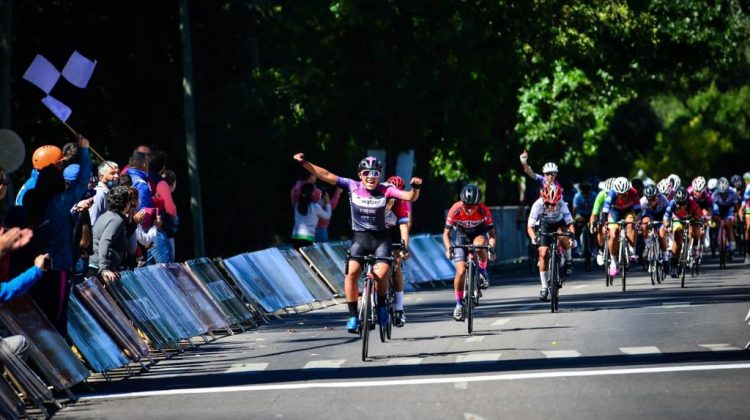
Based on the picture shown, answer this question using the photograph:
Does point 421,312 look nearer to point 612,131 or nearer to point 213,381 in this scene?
point 213,381

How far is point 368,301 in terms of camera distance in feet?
51.5

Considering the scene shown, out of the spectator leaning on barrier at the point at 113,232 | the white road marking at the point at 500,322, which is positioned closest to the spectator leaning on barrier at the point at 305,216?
the white road marking at the point at 500,322

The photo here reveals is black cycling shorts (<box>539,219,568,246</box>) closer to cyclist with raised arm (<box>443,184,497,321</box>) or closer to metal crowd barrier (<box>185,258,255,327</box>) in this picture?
cyclist with raised arm (<box>443,184,497,321</box>)

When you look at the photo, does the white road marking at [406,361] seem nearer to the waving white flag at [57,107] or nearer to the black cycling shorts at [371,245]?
the black cycling shorts at [371,245]

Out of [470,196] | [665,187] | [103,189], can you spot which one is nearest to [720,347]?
[470,196]

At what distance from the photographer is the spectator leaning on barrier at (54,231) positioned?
13.3 meters

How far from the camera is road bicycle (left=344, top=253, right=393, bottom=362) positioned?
1523cm

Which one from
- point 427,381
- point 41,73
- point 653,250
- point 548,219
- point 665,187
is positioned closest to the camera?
point 427,381

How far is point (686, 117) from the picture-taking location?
86812 mm

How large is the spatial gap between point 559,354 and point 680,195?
13.0 meters

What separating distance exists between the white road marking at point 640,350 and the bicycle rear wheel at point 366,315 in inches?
91.6

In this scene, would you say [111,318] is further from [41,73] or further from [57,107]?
[57,107]

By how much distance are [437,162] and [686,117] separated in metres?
32.0

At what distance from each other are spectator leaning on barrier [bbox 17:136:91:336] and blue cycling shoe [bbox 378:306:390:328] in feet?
12.2
